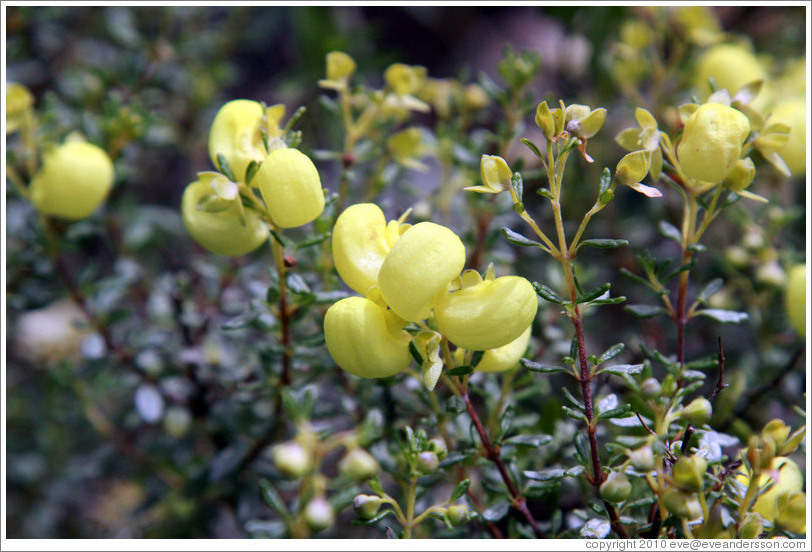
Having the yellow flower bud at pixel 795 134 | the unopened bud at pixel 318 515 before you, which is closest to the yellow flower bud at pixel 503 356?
the unopened bud at pixel 318 515

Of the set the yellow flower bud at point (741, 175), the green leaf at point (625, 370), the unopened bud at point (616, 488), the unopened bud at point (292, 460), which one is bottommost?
the unopened bud at point (292, 460)

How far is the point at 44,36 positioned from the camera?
151 centimetres

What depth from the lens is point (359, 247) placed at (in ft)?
2.03

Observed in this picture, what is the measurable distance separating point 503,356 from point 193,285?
62 centimetres

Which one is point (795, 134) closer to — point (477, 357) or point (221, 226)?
point (477, 357)

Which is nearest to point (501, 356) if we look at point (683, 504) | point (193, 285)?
point (683, 504)

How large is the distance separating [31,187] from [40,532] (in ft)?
2.22

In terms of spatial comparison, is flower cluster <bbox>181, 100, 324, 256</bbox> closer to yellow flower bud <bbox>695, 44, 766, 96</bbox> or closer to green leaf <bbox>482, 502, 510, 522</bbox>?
green leaf <bbox>482, 502, 510, 522</bbox>

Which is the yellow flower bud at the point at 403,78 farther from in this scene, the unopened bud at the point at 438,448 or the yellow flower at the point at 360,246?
the unopened bud at the point at 438,448

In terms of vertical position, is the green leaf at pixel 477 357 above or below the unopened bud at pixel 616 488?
above

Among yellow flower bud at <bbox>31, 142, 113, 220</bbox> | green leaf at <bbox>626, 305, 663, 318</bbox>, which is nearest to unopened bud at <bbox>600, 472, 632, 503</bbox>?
green leaf at <bbox>626, 305, 663, 318</bbox>

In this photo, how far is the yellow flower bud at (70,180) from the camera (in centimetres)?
95

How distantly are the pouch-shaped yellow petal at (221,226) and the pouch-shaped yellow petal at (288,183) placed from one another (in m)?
0.07

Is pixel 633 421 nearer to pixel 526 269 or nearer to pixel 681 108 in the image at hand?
pixel 681 108
